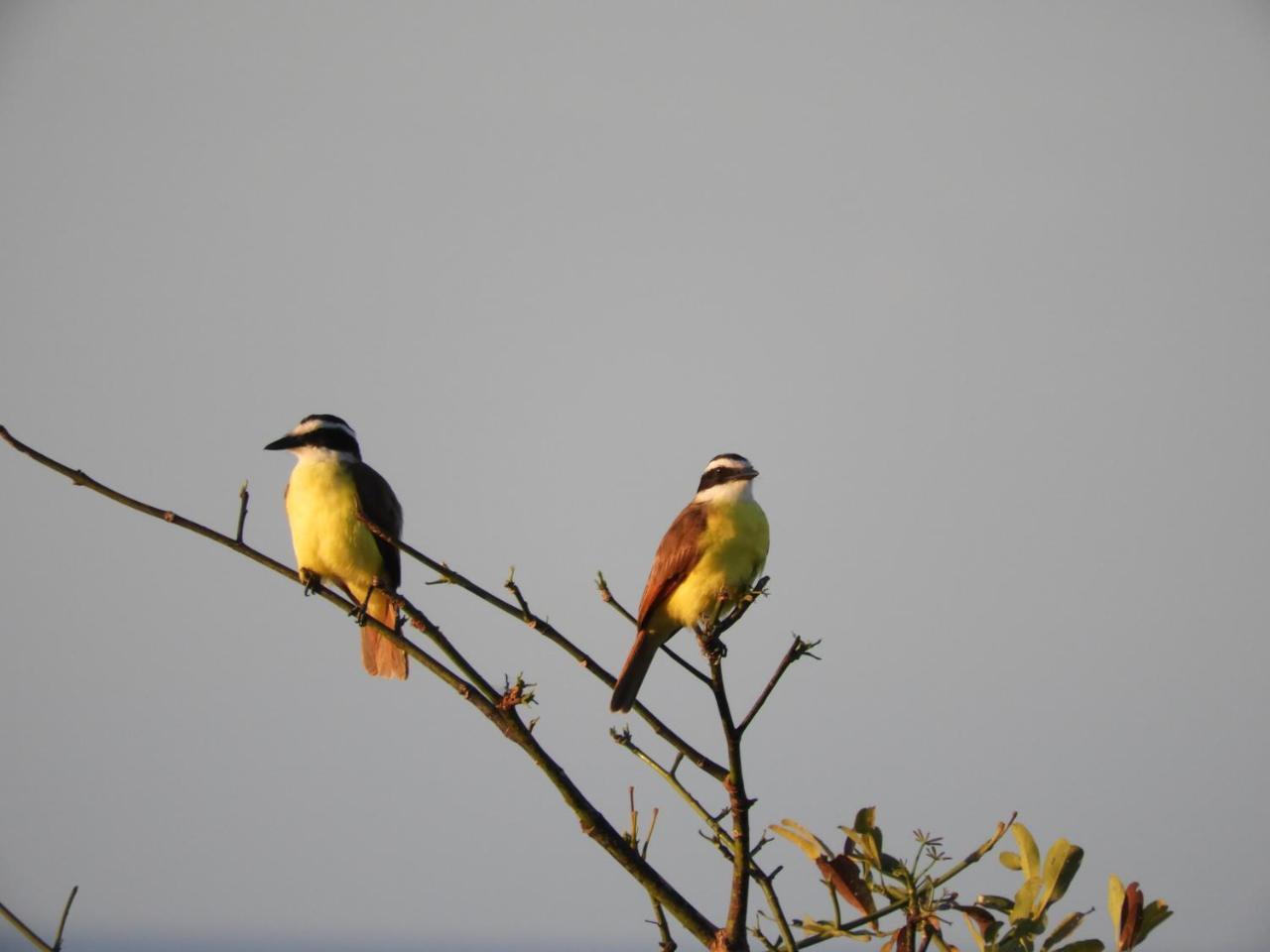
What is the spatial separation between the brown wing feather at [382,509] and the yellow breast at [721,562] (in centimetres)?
175

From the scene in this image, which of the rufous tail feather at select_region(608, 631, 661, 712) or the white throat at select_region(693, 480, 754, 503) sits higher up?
the white throat at select_region(693, 480, 754, 503)

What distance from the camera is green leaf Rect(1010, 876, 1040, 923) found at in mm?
3428

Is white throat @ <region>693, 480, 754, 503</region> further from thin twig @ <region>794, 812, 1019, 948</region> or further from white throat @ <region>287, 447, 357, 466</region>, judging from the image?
thin twig @ <region>794, 812, 1019, 948</region>

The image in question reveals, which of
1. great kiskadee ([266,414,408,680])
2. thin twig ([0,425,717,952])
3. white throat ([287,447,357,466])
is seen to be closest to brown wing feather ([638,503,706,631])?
great kiskadee ([266,414,408,680])

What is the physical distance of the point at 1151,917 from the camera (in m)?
3.28

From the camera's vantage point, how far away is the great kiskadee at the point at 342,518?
7.46 metres

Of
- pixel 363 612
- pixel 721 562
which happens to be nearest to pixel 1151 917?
pixel 363 612

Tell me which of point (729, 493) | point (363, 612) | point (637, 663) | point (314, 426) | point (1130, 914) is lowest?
point (1130, 914)

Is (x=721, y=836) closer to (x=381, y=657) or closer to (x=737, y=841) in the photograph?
(x=737, y=841)

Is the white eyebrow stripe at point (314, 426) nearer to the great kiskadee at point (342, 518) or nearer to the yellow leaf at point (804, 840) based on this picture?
the great kiskadee at point (342, 518)

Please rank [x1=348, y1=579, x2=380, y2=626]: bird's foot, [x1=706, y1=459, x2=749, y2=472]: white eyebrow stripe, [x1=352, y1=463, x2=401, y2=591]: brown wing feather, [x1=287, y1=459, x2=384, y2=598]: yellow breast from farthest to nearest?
[x1=706, y1=459, x2=749, y2=472]: white eyebrow stripe
[x1=352, y1=463, x2=401, y2=591]: brown wing feather
[x1=287, y1=459, x2=384, y2=598]: yellow breast
[x1=348, y1=579, x2=380, y2=626]: bird's foot

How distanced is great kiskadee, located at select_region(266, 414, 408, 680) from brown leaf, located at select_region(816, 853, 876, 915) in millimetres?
4109

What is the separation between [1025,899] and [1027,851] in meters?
0.13

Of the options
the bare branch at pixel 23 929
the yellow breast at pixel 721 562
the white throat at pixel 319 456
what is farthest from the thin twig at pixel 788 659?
the white throat at pixel 319 456
